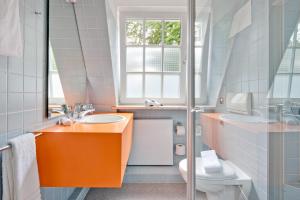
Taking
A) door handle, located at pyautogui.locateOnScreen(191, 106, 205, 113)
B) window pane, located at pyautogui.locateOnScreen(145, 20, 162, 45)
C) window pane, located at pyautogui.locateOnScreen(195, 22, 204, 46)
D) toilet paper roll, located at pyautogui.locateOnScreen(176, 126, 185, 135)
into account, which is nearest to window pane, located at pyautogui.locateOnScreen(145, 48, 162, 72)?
window pane, located at pyautogui.locateOnScreen(145, 20, 162, 45)

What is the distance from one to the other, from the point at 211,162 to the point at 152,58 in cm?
162

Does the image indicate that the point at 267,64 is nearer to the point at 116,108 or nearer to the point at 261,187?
the point at 261,187

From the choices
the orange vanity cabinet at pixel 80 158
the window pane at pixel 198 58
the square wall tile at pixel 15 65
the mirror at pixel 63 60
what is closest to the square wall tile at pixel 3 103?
the square wall tile at pixel 15 65

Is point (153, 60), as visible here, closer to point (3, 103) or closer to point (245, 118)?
point (245, 118)

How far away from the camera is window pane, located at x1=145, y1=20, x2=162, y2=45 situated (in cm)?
268

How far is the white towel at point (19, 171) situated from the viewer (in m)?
0.94

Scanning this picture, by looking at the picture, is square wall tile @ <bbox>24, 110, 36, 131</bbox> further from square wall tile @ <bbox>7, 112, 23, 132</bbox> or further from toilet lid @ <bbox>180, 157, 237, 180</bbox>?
toilet lid @ <bbox>180, 157, 237, 180</bbox>

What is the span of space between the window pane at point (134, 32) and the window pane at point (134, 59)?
3.5 inches

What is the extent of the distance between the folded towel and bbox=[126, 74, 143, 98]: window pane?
1320 mm

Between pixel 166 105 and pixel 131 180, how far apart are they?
1.03 metres

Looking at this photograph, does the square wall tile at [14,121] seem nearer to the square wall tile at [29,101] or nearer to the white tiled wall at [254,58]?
the square wall tile at [29,101]

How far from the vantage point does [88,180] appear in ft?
4.09

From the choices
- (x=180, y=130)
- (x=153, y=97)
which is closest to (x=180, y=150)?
(x=180, y=130)

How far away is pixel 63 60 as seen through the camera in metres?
1.80
